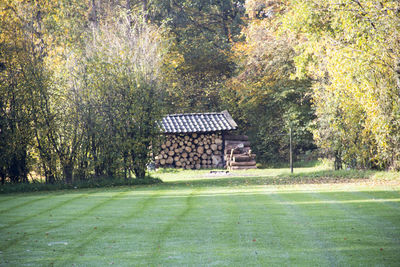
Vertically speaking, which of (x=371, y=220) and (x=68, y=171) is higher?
(x=68, y=171)

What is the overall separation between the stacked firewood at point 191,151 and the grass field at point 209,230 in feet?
37.7

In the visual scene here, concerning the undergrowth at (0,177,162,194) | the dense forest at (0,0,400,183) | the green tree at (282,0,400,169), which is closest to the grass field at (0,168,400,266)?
the green tree at (282,0,400,169)

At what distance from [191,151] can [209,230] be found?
15970mm

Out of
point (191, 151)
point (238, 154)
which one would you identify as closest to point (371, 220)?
point (238, 154)

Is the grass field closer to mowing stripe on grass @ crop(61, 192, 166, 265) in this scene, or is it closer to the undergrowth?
mowing stripe on grass @ crop(61, 192, 166, 265)

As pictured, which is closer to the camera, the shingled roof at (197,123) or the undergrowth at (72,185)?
the undergrowth at (72,185)

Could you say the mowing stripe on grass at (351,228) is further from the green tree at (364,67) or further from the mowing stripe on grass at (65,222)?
the green tree at (364,67)

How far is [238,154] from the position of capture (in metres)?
22.0

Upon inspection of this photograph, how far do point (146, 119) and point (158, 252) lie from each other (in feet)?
31.3

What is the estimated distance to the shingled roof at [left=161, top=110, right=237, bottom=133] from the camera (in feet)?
73.9

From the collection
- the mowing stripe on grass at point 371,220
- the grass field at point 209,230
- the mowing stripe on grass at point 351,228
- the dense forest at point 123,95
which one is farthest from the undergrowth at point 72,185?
the mowing stripe on grass at point 371,220

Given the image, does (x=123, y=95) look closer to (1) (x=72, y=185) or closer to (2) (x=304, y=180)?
(1) (x=72, y=185)

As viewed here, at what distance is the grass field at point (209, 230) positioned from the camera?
17.8 feet

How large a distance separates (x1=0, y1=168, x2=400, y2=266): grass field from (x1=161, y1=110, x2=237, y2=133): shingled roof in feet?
38.0
